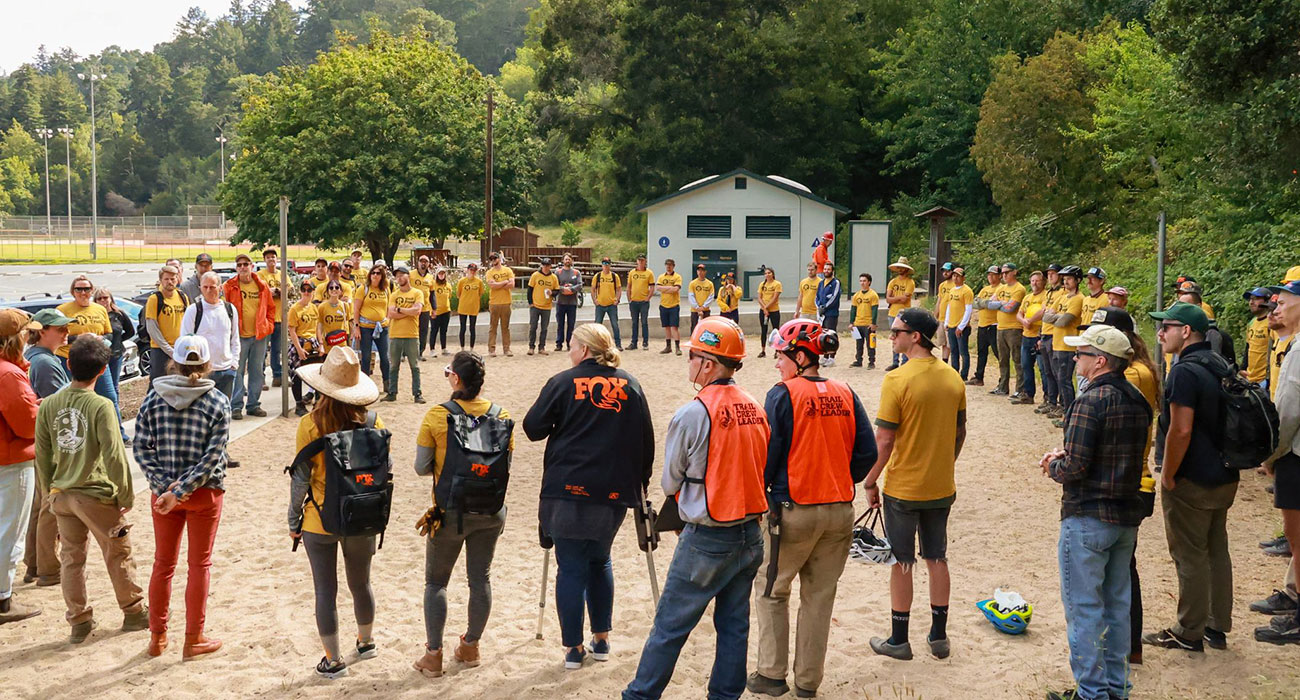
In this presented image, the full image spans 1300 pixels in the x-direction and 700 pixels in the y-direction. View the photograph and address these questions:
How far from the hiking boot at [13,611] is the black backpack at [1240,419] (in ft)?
22.8

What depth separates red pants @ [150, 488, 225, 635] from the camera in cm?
608

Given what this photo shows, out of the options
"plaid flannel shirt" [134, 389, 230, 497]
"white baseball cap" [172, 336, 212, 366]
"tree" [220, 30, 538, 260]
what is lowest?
"plaid flannel shirt" [134, 389, 230, 497]

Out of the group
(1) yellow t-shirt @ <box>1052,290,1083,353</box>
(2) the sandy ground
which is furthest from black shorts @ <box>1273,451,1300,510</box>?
(1) yellow t-shirt @ <box>1052,290,1083,353</box>

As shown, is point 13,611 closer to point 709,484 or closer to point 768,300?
point 709,484

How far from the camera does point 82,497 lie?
627 centimetres

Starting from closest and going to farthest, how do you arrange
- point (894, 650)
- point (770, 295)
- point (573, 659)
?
point (573, 659) → point (894, 650) → point (770, 295)

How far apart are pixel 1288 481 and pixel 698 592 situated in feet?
12.4

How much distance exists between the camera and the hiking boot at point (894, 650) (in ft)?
20.2

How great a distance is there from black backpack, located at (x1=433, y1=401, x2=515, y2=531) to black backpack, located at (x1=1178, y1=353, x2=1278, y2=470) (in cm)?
375

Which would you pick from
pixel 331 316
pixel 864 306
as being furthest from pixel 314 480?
pixel 864 306

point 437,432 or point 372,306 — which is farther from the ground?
point 372,306

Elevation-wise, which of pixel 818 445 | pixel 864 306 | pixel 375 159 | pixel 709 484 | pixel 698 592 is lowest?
pixel 698 592

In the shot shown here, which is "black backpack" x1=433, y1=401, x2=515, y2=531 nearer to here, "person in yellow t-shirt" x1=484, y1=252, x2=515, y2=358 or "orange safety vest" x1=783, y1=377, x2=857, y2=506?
"orange safety vest" x1=783, y1=377, x2=857, y2=506

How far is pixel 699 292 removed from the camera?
69.3 feet
